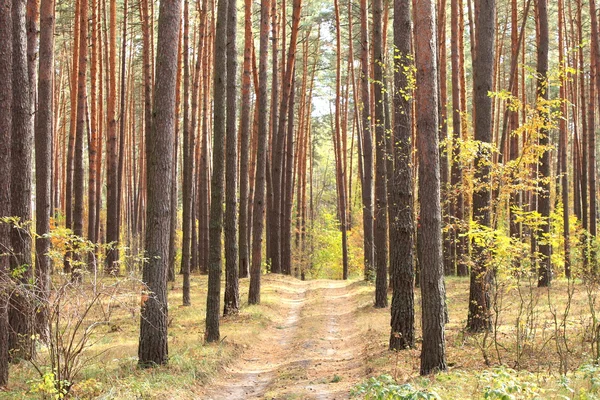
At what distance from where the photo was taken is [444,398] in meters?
6.13

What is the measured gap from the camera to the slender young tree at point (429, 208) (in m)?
7.66

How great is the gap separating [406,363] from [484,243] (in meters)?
2.29

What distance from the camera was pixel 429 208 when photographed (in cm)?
770

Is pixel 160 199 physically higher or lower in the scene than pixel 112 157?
lower

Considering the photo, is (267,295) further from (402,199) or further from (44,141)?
(44,141)

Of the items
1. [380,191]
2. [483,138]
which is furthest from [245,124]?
[483,138]

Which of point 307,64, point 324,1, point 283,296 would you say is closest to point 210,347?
point 283,296

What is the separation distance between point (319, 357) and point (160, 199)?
442 cm

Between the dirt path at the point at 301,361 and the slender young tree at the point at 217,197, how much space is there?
1017 millimetres

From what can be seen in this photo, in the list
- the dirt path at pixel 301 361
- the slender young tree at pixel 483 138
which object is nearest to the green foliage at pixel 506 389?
the dirt path at pixel 301 361

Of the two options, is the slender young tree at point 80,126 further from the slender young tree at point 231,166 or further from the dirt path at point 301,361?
the dirt path at point 301,361

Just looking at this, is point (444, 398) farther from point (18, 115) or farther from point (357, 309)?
point (357, 309)

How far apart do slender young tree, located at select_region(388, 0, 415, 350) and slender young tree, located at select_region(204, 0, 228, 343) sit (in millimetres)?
3459

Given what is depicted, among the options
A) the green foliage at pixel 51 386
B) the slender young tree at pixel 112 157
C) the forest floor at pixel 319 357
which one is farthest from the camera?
the slender young tree at pixel 112 157
